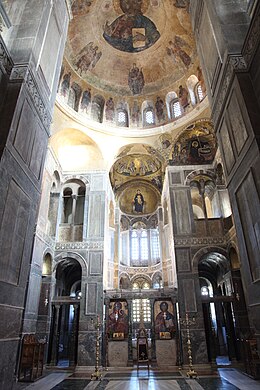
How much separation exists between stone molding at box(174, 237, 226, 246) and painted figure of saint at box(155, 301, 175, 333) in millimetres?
3640

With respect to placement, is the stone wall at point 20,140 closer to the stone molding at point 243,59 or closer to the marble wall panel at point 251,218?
the stone molding at point 243,59

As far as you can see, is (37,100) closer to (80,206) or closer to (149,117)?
(80,206)

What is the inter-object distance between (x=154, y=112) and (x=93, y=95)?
4.69 meters

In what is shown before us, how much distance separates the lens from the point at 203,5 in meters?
9.98

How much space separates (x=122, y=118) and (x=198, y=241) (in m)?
10.8

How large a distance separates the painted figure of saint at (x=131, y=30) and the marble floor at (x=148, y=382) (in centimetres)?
2007

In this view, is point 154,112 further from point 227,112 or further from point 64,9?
point 227,112

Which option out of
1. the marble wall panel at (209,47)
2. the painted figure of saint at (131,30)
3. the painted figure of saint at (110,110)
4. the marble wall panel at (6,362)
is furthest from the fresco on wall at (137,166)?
Result: the marble wall panel at (6,362)

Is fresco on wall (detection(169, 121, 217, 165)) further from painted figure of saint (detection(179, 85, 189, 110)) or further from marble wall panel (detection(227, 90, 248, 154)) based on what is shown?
marble wall panel (detection(227, 90, 248, 154))

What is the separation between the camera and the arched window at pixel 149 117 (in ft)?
69.1

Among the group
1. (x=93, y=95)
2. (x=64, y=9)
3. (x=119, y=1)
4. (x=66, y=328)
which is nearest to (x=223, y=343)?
(x=66, y=328)

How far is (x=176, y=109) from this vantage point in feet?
66.9

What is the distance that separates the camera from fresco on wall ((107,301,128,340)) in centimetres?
1470

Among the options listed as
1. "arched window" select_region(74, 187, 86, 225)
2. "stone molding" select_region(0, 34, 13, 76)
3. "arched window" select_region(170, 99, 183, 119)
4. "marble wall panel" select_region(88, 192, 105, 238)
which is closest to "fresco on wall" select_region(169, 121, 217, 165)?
"arched window" select_region(170, 99, 183, 119)
